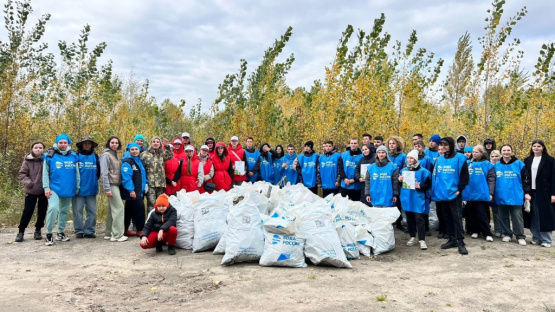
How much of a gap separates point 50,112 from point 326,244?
12487mm

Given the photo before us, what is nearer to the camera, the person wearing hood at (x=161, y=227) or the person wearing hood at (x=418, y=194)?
the person wearing hood at (x=161, y=227)

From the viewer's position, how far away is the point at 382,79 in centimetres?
1167

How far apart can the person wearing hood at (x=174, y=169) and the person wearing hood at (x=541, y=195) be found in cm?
648

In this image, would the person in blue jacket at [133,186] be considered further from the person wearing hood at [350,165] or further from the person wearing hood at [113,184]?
the person wearing hood at [350,165]

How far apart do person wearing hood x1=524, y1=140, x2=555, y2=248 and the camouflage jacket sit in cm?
666

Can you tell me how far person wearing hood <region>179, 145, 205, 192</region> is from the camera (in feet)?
→ 24.4

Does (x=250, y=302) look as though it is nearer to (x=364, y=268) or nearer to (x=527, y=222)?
(x=364, y=268)

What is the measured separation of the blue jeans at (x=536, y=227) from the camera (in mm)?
6164

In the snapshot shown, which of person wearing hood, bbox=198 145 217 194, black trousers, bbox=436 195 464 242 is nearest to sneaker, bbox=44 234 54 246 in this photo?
person wearing hood, bbox=198 145 217 194

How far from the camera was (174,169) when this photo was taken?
732 centimetres

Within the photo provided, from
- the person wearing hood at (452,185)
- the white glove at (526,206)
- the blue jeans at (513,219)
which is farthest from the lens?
the blue jeans at (513,219)

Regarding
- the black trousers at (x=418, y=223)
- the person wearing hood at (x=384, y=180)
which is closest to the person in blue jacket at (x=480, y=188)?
the black trousers at (x=418, y=223)

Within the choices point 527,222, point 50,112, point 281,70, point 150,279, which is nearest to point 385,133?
point 281,70

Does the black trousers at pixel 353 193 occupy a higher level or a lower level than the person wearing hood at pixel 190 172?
lower
